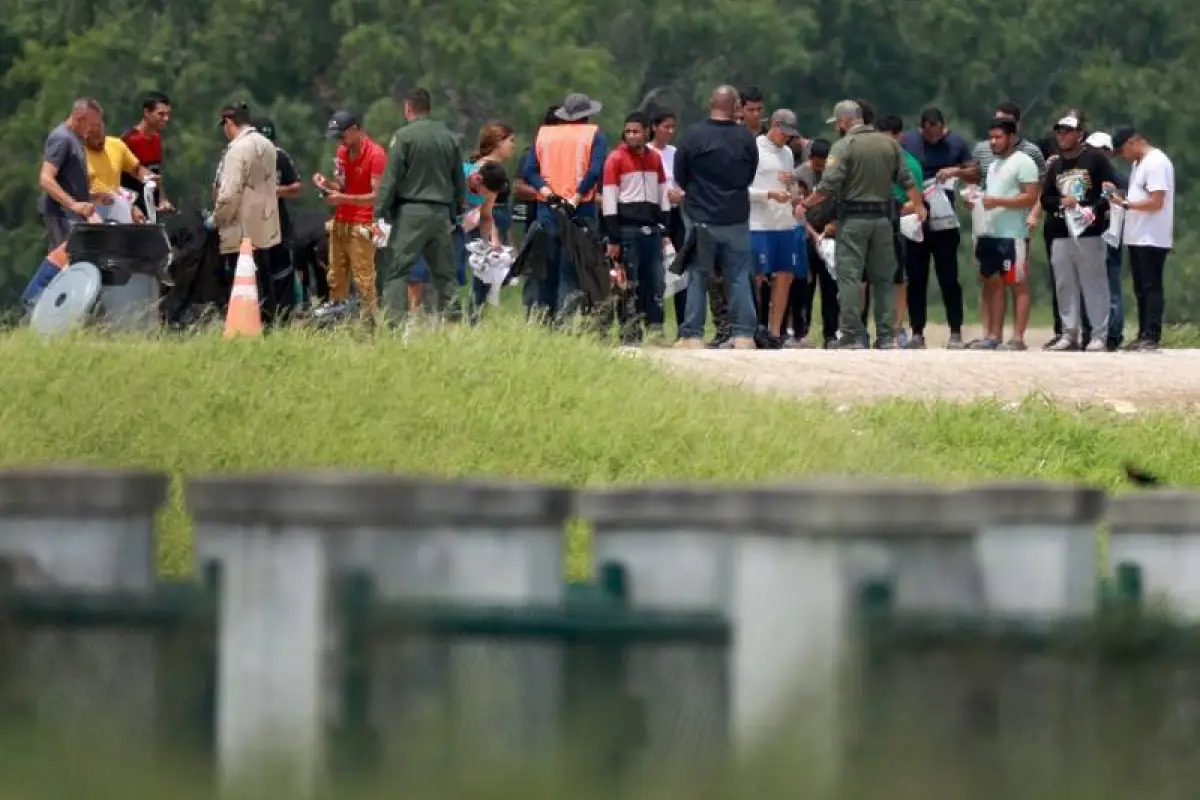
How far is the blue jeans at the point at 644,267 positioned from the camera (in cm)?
1866

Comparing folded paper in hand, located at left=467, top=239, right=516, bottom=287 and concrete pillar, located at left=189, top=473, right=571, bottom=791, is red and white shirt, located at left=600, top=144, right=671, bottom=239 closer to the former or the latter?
folded paper in hand, located at left=467, top=239, right=516, bottom=287

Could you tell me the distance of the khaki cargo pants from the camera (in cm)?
1953

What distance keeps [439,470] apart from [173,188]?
30870mm

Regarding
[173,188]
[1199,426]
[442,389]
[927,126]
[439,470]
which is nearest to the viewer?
[439,470]

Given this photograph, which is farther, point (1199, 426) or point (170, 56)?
point (170, 56)

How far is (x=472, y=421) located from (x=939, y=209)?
6.43m

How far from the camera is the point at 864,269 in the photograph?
18.9m

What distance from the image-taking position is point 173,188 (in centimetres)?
4319

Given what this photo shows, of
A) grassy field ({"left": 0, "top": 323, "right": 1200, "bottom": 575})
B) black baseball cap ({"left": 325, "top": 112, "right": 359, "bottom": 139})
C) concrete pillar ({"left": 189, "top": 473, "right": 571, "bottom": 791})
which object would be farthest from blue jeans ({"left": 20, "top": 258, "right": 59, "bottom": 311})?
concrete pillar ({"left": 189, "top": 473, "right": 571, "bottom": 791})

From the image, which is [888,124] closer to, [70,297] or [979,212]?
[979,212]

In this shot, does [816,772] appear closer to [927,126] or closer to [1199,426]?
[1199,426]

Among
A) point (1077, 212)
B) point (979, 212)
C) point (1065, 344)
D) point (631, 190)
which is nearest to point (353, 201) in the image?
point (631, 190)

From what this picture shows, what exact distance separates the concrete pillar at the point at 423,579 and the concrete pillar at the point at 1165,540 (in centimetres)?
103

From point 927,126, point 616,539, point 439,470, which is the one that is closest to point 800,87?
point 927,126
